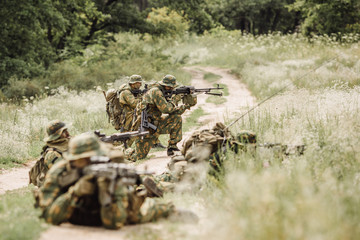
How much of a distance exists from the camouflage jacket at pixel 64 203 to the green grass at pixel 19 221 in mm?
157

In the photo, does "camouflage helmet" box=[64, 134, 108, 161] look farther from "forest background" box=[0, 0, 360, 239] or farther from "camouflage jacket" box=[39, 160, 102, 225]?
"forest background" box=[0, 0, 360, 239]

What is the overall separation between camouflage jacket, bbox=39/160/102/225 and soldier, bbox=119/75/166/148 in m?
4.25

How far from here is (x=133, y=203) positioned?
427 cm

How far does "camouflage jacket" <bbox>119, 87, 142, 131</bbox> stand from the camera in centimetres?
852

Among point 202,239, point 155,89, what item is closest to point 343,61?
point 155,89

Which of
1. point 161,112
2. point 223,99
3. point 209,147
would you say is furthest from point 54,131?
point 223,99

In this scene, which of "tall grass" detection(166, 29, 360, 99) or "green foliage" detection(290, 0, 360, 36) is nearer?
"tall grass" detection(166, 29, 360, 99)

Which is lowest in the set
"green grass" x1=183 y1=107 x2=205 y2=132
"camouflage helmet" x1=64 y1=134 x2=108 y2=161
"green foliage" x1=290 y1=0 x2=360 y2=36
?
"green grass" x1=183 y1=107 x2=205 y2=132

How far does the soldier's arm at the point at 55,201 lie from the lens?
412cm

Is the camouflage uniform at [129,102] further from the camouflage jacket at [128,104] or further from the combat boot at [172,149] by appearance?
the combat boot at [172,149]

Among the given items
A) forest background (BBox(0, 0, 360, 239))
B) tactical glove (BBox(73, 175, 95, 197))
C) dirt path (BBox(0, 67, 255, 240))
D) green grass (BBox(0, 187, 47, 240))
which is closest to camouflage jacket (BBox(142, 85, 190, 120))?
dirt path (BBox(0, 67, 255, 240))

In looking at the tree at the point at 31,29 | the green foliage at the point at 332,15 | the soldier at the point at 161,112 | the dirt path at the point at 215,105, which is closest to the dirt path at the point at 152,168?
the dirt path at the point at 215,105

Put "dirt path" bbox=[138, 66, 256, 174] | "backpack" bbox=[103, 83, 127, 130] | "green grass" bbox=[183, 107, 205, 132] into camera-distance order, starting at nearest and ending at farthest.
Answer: "dirt path" bbox=[138, 66, 256, 174]
"backpack" bbox=[103, 83, 127, 130]
"green grass" bbox=[183, 107, 205, 132]

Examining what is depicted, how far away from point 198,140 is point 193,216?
1.60 m
